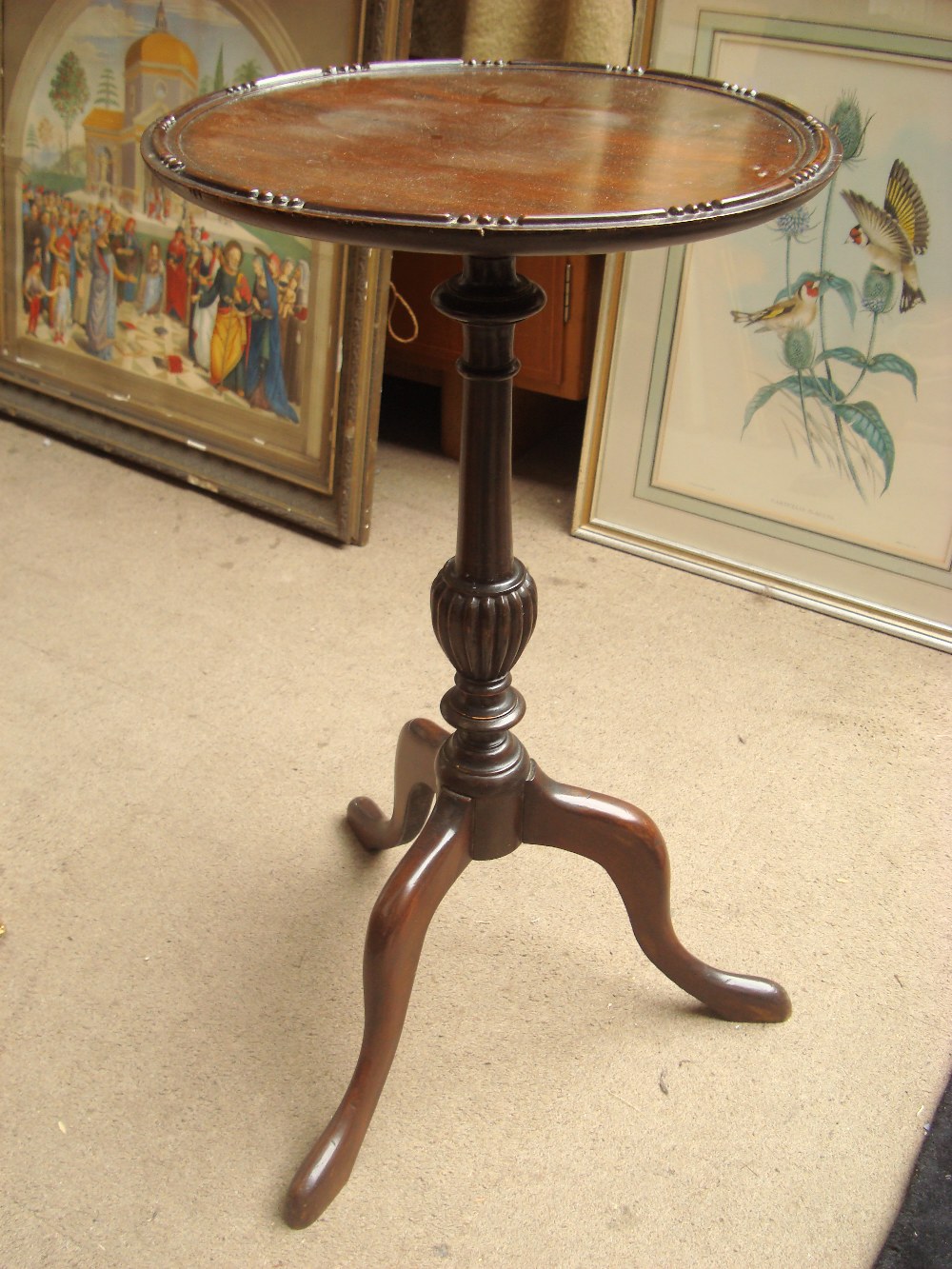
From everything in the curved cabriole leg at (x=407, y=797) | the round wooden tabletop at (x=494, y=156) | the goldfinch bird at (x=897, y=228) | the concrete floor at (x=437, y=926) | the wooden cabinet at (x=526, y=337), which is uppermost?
the round wooden tabletop at (x=494, y=156)

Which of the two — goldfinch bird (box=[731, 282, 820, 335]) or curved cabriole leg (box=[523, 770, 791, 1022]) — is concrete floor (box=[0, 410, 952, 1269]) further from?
goldfinch bird (box=[731, 282, 820, 335])

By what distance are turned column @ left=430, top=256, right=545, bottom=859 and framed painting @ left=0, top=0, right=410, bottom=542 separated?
87 centimetres

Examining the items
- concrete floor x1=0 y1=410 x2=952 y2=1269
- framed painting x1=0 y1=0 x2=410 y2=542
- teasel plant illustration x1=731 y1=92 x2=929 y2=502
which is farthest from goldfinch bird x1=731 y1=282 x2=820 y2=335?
framed painting x1=0 y1=0 x2=410 y2=542

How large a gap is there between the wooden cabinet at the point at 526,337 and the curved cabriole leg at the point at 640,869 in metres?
1.05

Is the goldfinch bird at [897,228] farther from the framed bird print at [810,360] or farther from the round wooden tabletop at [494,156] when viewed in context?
the round wooden tabletop at [494,156]

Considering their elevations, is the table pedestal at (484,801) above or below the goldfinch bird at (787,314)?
below

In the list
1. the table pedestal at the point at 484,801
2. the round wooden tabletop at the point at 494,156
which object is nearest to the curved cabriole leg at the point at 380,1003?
the table pedestal at the point at 484,801

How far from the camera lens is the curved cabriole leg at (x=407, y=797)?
1331 mm

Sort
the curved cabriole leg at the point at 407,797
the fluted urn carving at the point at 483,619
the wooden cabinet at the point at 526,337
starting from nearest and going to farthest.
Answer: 1. the fluted urn carving at the point at 483,619
2. the curved cabriole leg at the point at 407,797
3. the wooden cabinet at the point at 526,337

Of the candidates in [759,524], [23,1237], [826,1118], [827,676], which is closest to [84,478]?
[759,524]

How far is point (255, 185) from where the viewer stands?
89 cm

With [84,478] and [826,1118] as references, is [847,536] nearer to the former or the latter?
[826,1118]

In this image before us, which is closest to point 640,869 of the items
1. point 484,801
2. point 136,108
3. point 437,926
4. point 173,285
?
point 484,801

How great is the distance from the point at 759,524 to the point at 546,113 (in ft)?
3.16
